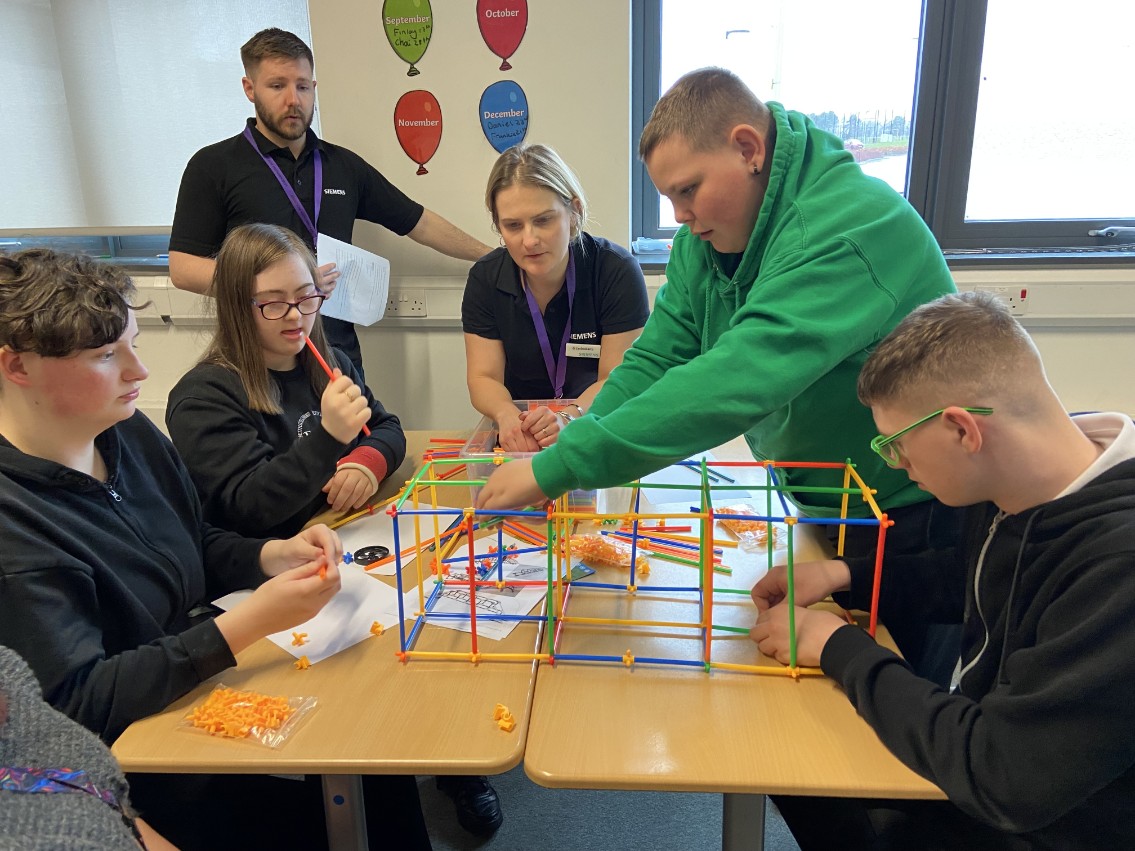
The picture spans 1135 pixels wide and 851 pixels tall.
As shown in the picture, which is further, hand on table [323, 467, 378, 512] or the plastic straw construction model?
hand on table [323, 467, 378, 512]

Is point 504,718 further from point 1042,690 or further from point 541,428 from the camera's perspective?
point 541,428

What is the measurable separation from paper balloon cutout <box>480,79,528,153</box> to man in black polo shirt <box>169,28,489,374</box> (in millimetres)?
540

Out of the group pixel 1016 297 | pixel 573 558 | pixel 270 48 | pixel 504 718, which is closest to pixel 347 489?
pixel 573 558

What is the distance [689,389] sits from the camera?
1022mm

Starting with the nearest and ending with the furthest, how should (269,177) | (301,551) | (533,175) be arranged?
(301,551) < (533,175) < (269,177)

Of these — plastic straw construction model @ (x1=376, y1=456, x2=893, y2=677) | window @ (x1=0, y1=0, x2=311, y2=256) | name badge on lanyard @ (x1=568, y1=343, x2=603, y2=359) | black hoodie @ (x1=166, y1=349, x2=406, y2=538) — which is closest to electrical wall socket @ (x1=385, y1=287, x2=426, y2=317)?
window @ (x1=0, y1=0, x2=311, y2=256)

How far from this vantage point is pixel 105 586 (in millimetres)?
1096

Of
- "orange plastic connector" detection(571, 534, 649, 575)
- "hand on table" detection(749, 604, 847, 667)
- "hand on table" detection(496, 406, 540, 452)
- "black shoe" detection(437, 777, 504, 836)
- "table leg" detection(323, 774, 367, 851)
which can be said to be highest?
"hand on table" detection(496, 406, 540, 452)

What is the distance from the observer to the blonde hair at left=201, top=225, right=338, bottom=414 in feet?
5.36

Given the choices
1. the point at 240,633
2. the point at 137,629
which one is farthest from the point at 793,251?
the point at 137,629

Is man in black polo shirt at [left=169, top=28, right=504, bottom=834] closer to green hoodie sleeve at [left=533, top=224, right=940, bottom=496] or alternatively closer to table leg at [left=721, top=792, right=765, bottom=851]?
green hoodie sleeve at [left=533, top=224, right=940, bottom=496]

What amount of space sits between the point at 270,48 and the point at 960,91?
2365 millimetres

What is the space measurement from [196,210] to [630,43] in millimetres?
1571

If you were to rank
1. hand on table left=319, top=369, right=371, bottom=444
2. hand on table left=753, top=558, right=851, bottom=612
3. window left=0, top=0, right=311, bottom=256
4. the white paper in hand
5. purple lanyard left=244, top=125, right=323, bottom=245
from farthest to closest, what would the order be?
window left=0, top=0, right=311, bottom=256
purple lanyard left=244, top=125, right=323, bottom=245
the white paper in hand
hand on table left=319, top=369, right=371, bottom=444
hand on table left=753, top=558, right=851, bottom=612
